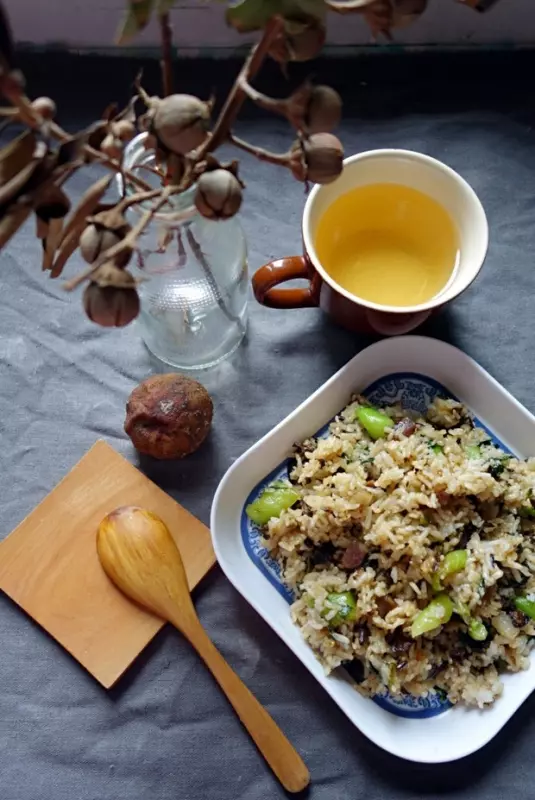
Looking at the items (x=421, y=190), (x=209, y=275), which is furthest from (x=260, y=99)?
(x=421, y=190)

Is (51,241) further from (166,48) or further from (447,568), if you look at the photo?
(447,568)

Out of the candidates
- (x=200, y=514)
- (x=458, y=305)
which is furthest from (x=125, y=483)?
(x=458, y=305)

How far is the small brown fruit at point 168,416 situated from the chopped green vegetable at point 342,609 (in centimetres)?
25

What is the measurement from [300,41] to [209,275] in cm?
34

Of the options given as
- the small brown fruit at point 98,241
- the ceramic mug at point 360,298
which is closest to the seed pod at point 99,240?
the small brown fruit at point 98,241

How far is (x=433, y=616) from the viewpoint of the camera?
0.82 meters

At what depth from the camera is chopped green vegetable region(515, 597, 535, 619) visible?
0.85 m

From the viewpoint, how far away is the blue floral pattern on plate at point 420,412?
86 centimetres

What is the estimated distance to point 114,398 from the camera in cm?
101

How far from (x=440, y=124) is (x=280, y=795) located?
879 millimetres

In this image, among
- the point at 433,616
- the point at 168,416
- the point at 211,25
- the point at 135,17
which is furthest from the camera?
the point at 211,25

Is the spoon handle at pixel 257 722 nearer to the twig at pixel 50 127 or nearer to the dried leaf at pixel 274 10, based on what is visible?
the twig at pixel 50 127

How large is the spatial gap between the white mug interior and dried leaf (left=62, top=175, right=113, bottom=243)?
334 millimetres

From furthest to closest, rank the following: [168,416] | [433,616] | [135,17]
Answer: [168,416]
[433,616]
[135,17]
